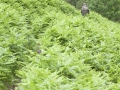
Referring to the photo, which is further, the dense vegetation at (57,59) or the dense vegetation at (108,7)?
the dense vegetation at (108,7)

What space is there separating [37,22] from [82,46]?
4.62 metres

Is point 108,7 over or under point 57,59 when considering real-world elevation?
under

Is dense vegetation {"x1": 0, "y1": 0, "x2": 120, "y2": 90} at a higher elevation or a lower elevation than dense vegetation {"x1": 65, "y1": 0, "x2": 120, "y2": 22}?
higher

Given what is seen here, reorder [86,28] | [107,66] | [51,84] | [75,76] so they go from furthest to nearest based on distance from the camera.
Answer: [86,28] < [107,66] < [75,76] < [51,84]

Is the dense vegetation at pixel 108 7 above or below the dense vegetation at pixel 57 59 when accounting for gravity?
below

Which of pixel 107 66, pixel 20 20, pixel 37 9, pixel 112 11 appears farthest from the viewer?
pixel 112 11

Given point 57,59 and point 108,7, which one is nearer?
point 57,59

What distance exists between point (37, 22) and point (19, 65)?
575 cm

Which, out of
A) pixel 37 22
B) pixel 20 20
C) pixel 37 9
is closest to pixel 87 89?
pixel 20 20

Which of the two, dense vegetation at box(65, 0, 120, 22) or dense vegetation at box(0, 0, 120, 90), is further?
dense vegetation at box(65, 0, 120, 22)

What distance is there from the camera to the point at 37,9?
727 inches

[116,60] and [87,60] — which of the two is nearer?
[87,60]

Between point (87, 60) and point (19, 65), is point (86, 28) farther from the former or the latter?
point (19, 65)

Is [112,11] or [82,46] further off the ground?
[82,46]
